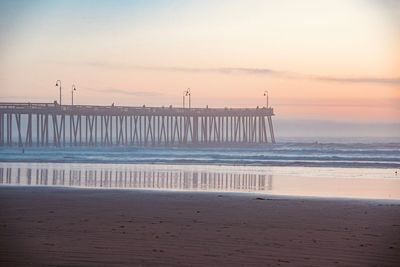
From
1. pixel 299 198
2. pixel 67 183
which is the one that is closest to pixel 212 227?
pixel 299 198

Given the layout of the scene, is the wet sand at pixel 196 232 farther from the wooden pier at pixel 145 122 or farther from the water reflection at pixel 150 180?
Answer: the wooden pier at pixel 145 122

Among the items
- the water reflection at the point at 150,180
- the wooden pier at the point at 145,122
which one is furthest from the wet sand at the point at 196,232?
the wooden pier at the point at 145,122

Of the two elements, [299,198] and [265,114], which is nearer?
[299,198]

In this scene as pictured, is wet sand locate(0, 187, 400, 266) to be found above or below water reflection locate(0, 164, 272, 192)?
above

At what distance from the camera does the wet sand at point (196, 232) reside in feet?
22.3

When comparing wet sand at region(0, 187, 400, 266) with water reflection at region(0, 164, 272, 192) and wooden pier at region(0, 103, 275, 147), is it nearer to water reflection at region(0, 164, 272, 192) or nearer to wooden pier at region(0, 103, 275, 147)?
water reflection at region(0, 164, 272, 192)

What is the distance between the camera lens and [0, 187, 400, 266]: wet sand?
268 inches

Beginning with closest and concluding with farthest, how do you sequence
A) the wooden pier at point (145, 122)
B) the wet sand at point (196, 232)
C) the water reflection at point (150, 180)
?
1. the wet sand at point (196, 232)
2. the water reflection at point (150, 180)
3. the wooden pier at point (145, 122)

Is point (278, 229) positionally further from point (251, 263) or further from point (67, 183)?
point (67, 183)

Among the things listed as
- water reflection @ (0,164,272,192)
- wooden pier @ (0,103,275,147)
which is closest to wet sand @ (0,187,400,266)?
water reflection @ (0,164,272,192)

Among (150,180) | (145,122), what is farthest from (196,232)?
(145,122)

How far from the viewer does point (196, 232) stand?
849cm

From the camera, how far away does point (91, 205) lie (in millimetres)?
12016

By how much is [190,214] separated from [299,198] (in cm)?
418
